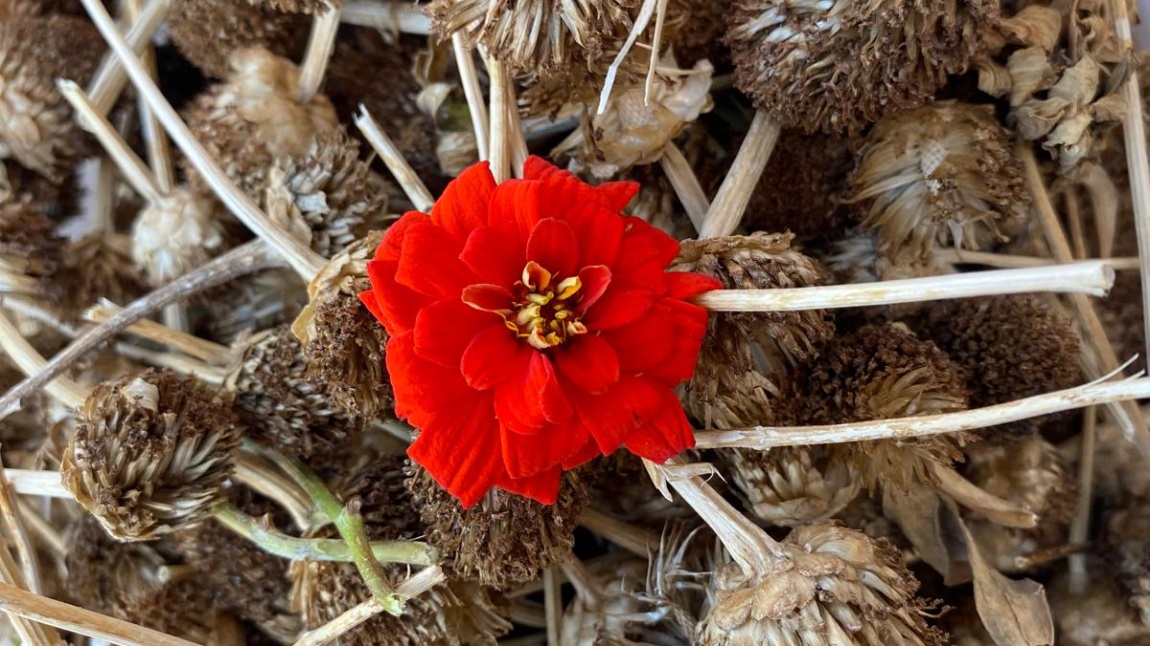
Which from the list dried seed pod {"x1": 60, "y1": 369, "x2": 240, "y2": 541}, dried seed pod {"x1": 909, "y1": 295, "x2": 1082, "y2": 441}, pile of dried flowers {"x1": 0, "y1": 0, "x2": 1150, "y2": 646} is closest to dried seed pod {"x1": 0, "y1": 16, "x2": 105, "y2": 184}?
pile of dried flowers {"x1": 0, "y1": 0, "x2": 1150, "y2": 646}

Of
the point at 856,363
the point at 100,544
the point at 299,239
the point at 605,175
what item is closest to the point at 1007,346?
the point at 856,363

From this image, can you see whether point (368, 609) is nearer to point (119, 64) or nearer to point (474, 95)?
point (474, 95)

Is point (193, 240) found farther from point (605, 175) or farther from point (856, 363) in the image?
point (856, 363)

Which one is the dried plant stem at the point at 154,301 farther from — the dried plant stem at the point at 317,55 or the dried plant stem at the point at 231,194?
the dried plant stem at the point at 317,55

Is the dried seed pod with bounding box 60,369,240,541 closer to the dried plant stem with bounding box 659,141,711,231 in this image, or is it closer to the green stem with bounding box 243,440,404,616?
the green stem with bounding box 243,440,404,616

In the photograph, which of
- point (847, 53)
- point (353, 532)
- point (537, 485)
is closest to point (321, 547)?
point (353, 532)

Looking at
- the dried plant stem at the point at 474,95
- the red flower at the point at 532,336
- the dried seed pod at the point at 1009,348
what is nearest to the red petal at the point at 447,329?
the red flower at the point at 532,336
